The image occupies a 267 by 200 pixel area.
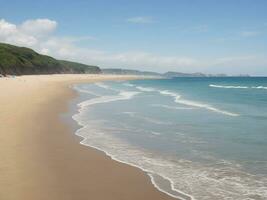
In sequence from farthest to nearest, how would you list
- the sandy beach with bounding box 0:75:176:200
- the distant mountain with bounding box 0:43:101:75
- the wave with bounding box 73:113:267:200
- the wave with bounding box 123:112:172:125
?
the distant mountain with bounding box 0:43:101:75
the wave with bounding box 123:112:172:125
the wave with bounding box 73:113:267:200
the sandy beach with bounding box 0:75:176:200

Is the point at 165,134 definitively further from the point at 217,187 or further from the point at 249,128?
the point at 217,187

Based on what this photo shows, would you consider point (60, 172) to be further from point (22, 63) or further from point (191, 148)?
point (22, 63)

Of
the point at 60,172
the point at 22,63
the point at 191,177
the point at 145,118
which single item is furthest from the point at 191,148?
the point at 22,63

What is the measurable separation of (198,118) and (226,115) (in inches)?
107

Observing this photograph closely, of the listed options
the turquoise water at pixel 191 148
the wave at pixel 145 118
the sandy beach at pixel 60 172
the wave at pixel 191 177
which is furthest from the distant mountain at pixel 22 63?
the wave at pixel 191 177

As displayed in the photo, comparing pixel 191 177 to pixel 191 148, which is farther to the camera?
pixel 191 148

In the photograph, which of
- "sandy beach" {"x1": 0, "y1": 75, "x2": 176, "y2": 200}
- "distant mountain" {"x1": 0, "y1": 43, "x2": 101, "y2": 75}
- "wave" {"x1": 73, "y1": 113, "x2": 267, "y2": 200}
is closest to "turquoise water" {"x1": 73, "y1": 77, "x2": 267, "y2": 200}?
"wave" {"x1": 73, "y1": 113, "x2": 267, "y2": 200}

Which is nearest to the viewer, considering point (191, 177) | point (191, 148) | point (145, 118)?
point (191, 177)

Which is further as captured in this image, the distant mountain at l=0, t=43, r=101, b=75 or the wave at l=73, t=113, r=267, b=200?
the distant mountain at l=0, t=43, r=101, b=75

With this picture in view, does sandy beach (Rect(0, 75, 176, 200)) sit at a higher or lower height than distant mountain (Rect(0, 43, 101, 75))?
lower

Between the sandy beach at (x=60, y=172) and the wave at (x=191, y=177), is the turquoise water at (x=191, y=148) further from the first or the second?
the sandy beach at (x=60, y=172)

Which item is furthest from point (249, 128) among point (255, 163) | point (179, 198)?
point (179, 198)

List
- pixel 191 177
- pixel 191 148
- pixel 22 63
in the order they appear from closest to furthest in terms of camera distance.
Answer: pixel 191 177, pixel 191 148, pixel 22 63

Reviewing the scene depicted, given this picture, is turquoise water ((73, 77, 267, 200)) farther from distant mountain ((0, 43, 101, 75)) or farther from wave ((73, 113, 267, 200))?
distant mountain ((0, 43, 101, 75))
